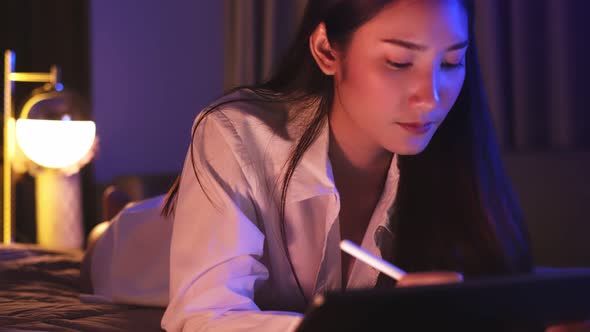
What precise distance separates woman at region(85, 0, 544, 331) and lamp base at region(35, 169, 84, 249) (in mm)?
1567

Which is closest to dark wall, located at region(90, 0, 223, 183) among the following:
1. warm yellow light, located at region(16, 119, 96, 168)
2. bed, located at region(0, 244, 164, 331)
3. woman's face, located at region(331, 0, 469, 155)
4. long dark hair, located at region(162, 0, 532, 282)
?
warm yellow light, located at region(16, 119, 96, 168)

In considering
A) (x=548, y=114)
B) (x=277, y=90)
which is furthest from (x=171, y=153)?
(x=277, y=90)

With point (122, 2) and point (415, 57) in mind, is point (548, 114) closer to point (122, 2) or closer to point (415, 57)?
point (415, 57)

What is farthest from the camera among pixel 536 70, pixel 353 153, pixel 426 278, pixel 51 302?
pixel 536 70

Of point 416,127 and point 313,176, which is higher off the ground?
point 416,127

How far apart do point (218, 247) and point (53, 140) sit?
1.97 meters

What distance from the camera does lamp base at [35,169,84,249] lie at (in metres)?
3.12

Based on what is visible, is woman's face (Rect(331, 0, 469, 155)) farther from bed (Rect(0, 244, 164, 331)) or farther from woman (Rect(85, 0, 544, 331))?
bed (Rect(0, 244, 164, 331))

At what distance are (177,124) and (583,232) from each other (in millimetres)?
2146

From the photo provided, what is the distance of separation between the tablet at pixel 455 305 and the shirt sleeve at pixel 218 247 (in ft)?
1.11

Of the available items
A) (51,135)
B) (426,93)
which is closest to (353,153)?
(426,93)

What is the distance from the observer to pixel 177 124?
12.7 ft

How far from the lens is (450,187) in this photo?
4.81 ft

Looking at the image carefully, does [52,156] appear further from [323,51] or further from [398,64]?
[398,64]
